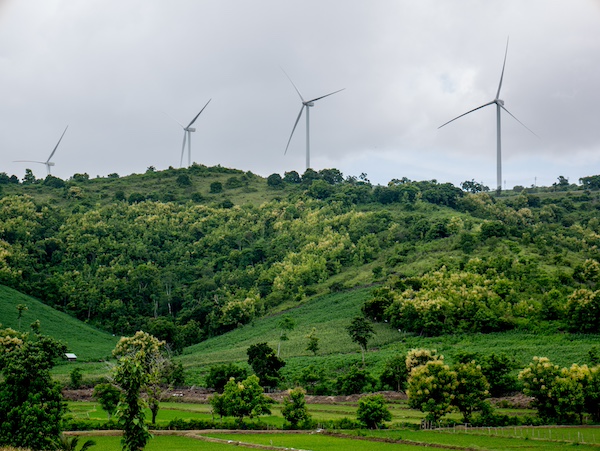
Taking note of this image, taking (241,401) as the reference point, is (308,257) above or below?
above

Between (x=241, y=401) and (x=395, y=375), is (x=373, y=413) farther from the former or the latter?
(x=395, y=375)

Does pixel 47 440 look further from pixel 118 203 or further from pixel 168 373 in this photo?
pixel 118 203

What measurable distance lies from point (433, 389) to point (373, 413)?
24.5 feet

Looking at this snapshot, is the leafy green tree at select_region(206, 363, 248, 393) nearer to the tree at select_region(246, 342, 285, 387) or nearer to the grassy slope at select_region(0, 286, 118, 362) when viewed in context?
the tree at select_region(246, 342, 285, 387)

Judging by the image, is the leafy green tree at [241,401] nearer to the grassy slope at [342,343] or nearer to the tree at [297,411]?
the tree at [297,411]

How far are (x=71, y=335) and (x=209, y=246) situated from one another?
52134 millimetres

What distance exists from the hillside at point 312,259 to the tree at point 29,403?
57.7 meters

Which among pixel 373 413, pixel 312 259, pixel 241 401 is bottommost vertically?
pixel 373 413

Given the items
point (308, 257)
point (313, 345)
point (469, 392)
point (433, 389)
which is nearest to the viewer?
point (433, 389)

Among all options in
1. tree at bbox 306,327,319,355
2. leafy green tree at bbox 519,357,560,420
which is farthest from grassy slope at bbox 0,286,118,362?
leafy green tree at bbox 519,357,560,420

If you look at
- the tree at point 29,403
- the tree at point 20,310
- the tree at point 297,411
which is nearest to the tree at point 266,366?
the tree at point 297,411

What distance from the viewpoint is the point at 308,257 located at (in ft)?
488

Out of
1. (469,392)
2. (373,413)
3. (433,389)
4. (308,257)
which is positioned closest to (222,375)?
(373,413)

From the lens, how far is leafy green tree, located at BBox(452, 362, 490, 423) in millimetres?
61031
